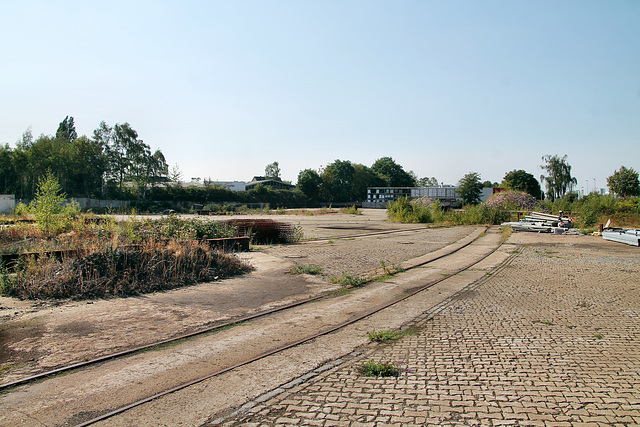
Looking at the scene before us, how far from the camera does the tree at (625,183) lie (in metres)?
49.9

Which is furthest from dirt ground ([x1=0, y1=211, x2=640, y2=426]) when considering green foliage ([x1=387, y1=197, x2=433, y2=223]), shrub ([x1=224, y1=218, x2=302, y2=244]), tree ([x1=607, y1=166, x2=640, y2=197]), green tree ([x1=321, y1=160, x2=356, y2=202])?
green tree ([x1=321, y1=160, x2=356, y2=202])

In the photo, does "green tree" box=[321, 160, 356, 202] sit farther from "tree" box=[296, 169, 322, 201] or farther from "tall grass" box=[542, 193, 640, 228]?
"tall grass" box=[542, 193, 640, 228]

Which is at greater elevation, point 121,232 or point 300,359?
point 121,232

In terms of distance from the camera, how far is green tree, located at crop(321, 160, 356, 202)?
108312 millimetres

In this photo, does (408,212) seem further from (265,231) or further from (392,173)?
(392,173)

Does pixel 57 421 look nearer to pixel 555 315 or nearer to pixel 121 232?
pixel 555 315

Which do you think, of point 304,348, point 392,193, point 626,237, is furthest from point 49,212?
point 392,193

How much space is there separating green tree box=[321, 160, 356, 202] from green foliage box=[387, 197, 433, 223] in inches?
2517

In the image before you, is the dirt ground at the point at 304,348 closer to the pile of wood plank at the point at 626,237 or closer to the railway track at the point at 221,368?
the railway track at the point at 221,368

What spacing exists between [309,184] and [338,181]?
1619cm

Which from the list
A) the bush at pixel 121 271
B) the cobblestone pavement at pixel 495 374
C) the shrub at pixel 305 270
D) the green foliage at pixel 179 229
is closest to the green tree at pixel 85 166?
the green foliage at pixel 179 229

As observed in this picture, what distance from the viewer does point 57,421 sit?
A: 11.4 feet

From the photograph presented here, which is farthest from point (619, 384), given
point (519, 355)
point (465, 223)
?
point (465, 223)

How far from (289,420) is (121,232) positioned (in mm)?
9457
